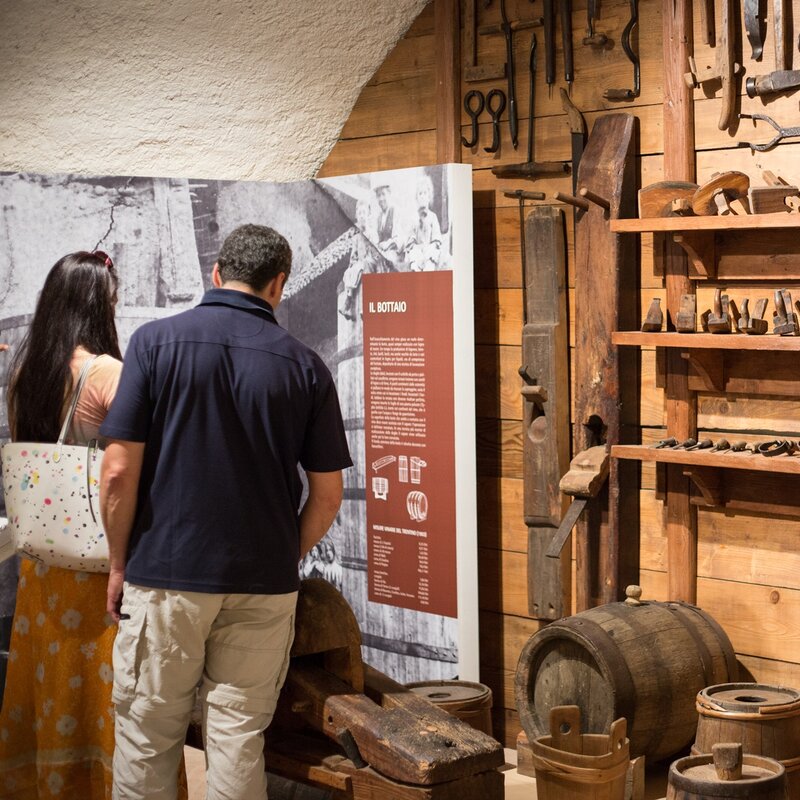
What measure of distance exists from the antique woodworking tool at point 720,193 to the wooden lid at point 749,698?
1.52 meters

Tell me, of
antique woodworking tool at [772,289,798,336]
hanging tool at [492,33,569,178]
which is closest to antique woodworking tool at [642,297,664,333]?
antique woodworking tool at [772,289,798,336]

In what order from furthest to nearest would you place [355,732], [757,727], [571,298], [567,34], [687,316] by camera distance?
[571,298]
[567,34]
[687,316]
[757,727]
[355,732]

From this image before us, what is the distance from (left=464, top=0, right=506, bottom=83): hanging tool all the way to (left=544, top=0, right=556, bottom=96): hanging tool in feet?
0.68

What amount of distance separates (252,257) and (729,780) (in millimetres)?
1902

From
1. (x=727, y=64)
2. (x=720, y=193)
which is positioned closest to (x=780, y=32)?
(x=727, y=64)

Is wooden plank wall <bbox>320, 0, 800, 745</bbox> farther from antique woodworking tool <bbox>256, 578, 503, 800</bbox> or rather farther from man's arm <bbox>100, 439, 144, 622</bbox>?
man's arm <bbox>100, 439, 144, 622</bbox>

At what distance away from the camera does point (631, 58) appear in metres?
4.05

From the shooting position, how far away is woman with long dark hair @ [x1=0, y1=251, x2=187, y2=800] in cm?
334

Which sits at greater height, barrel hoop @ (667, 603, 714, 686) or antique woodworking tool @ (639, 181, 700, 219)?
antique woodworking tool @ (639, 181, 700, 219)

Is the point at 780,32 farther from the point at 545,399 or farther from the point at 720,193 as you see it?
the point at 545,399

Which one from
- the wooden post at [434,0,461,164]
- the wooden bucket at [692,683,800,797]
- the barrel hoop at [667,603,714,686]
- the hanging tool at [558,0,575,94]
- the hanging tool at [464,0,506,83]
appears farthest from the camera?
the wooden post at [434,0,461,164]

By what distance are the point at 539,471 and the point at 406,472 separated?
20.1 inches

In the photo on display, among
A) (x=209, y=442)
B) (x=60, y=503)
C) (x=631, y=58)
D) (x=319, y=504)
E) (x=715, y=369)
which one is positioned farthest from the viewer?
(x=631, y=58)

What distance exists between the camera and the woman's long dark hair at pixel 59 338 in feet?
11.3
